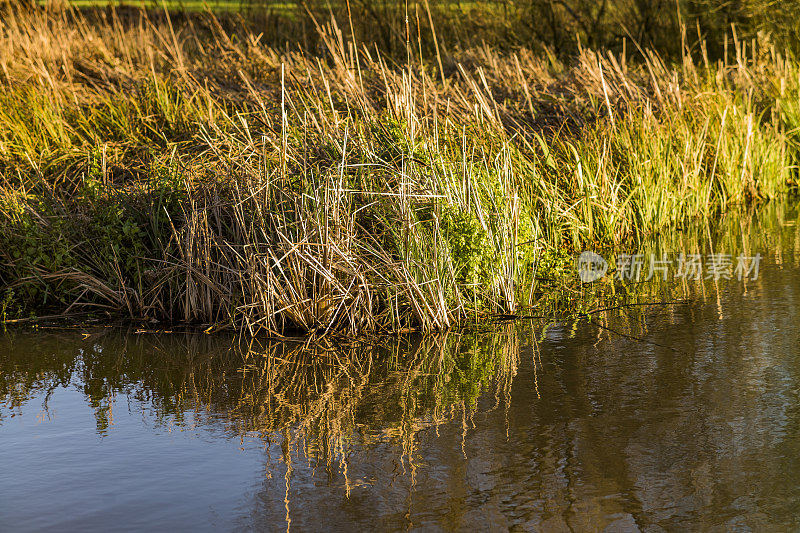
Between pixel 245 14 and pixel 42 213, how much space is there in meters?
11.7

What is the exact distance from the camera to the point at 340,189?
250 inches

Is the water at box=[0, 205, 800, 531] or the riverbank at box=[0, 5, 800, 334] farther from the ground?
the riverbank at box=[0, 5, 800, 334]

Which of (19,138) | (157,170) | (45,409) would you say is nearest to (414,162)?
(157,170)

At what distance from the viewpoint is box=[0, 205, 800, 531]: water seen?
3729mm

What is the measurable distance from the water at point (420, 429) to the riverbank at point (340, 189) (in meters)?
0.44

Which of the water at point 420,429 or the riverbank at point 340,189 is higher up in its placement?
the riverbank at point 340,189

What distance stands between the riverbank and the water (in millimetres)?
443

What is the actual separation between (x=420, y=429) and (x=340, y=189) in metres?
2.26

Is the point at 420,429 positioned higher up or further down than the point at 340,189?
further down

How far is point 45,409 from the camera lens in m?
5.09

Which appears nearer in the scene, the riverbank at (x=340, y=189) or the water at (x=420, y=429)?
the water at (x=420, y=429)

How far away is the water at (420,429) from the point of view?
3729mm

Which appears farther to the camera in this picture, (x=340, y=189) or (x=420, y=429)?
(x=340, y=189)

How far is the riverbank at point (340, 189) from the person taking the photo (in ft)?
21.0
